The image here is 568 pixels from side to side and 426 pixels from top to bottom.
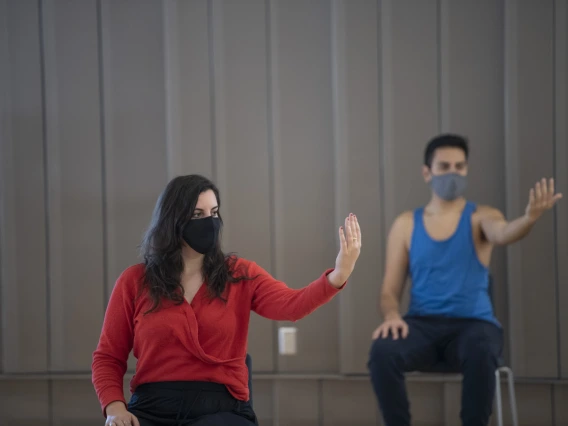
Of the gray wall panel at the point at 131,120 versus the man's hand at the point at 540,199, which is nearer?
the man's hand at the point at 540,199

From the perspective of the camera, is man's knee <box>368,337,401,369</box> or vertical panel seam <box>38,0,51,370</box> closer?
man's knee <box>368,337,401,369</box>

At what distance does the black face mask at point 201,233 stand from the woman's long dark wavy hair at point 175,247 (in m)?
0.02

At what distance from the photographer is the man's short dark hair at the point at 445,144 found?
3.13 meters

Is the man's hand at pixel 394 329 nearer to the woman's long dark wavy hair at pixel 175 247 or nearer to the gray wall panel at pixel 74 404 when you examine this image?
the woman's long dark wavy hair at pixel 175 247

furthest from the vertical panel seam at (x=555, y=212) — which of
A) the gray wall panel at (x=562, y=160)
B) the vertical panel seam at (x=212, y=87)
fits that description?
the vertical panel seam at (x=212, y=87)

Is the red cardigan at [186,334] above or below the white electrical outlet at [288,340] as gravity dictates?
above

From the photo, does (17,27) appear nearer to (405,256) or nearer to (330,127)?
(330,127)

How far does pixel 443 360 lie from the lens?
9.61 ft

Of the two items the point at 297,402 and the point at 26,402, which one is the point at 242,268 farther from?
the point at 26,402

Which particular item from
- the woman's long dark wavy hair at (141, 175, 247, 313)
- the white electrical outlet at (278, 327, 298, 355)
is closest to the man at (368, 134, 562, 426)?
the white electrical outlet at (278, 327, 298, 355)

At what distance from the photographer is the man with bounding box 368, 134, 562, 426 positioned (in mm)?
2770

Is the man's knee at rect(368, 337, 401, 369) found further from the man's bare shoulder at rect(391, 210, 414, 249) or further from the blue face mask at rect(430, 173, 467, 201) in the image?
the blue face mask at rect(430, 173, 467, 201)

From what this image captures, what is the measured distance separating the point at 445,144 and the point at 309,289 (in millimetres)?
1276

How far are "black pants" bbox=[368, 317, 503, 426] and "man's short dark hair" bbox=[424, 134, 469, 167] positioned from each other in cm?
75
